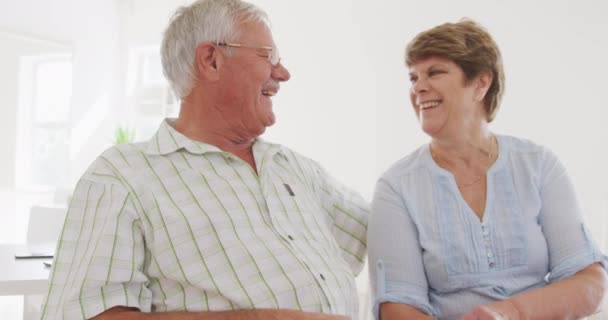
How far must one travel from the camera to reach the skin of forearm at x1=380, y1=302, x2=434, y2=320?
1603 millimetres

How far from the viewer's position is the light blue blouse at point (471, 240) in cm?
168

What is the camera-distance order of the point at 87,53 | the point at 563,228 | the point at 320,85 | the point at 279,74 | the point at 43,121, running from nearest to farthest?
the point at 563,228, the point at 279,74, the point at 320,85, the point at 43,121, the point at 87,53

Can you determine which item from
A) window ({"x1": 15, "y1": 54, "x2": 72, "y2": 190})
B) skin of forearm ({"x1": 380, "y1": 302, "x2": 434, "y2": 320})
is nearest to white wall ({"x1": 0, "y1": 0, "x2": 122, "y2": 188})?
window ({"x1": 15, "y1": 54, "x2": 72, "y2": 190})

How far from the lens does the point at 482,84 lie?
1817 millimetres

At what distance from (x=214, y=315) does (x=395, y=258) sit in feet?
1.73

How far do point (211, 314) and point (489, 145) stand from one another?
36.0 inches

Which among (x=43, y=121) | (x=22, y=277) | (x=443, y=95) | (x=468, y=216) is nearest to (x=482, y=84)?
(x=443, y=95)

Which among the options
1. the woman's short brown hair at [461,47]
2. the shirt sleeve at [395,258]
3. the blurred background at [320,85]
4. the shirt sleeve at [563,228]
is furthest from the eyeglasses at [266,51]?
the blurred background at [320,85]

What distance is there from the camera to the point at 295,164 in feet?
6.01

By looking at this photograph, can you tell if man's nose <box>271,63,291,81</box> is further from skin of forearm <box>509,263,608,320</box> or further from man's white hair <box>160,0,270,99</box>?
skin of forearm <box>509,263,608,320</box>

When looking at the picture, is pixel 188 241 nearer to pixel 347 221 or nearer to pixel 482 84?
pixel 347 221

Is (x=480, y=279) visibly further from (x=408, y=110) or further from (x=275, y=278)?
(x=408, y=110)

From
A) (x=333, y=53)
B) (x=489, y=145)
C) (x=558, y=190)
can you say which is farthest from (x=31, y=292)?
(x=333, y=53)

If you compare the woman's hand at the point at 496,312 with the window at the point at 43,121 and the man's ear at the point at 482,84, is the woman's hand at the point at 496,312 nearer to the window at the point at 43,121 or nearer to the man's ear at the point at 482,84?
the man's ear at the point at 482,84
